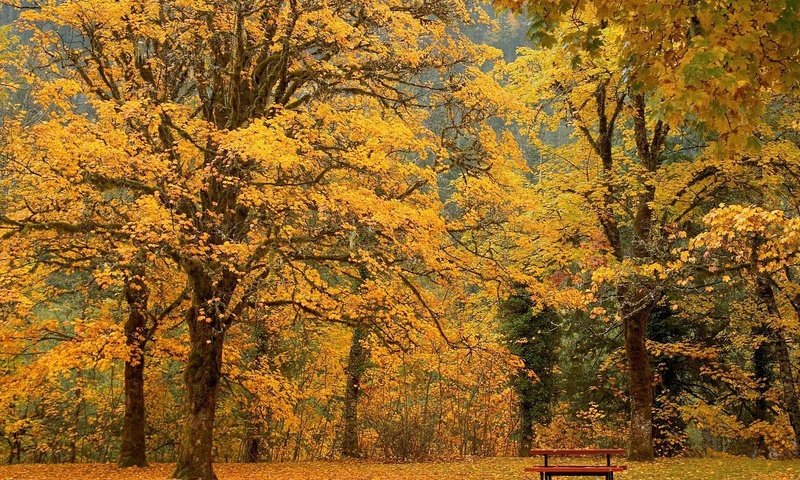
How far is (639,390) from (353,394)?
8.20 meters

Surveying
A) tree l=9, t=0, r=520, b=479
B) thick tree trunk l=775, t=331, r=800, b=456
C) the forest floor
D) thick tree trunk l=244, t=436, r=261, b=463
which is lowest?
thick tree trunk l=244, t=436, r=261, b=463

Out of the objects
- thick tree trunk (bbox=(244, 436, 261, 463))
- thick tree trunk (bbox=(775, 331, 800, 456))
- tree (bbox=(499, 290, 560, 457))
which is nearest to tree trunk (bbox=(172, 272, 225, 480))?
thick tree trunk (bbox=(244, 436, 261, 463))

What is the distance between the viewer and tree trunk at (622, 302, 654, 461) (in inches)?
564

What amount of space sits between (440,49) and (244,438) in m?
13.8

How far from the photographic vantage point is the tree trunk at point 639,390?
564 inches

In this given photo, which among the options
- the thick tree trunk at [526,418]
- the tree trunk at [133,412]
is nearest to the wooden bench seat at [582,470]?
the tree trunk at [133,412]

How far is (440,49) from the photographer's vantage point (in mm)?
13336

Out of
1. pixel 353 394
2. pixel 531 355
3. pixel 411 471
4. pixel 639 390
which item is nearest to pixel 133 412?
pixel 353 394

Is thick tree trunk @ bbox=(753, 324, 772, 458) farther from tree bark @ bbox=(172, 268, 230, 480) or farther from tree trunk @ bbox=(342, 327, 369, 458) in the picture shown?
tree bark @ bbox=(172, 268, 230, 480)

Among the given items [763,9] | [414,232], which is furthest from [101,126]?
[763,9]

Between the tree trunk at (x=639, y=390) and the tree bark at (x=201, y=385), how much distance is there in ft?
28.1

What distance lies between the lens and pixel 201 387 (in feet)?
36.8

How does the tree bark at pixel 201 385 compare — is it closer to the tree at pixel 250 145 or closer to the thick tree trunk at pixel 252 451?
the tree at pixel 250 145

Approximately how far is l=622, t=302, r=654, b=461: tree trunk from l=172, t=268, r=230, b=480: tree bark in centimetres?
858
